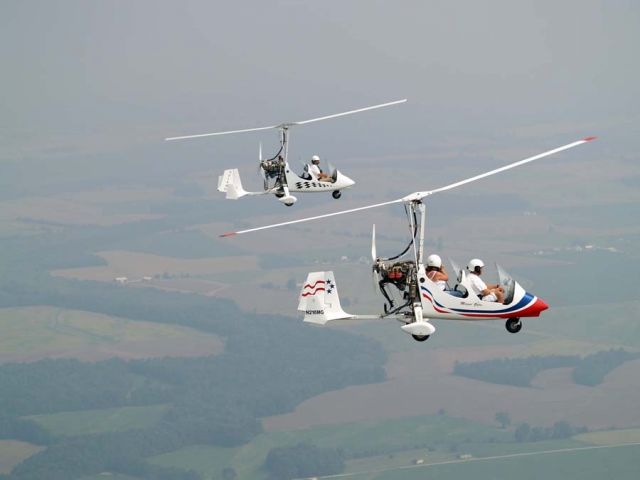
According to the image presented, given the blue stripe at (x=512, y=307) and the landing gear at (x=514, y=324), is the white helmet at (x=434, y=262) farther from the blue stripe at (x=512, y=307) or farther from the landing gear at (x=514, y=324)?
the landing gear at (x=514, y=324)

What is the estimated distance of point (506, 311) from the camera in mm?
56375

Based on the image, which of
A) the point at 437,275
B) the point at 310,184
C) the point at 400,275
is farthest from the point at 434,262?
the point at 310,184

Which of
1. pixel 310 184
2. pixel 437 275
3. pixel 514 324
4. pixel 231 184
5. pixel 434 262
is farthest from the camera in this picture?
pixel 231 184

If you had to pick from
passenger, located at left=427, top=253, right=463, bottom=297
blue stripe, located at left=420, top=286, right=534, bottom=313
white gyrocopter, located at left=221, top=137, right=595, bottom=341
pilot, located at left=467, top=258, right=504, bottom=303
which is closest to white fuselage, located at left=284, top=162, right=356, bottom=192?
white gyrocopter, located at left=221, top=137, right=595, bottom=341

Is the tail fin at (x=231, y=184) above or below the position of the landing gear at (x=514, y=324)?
above

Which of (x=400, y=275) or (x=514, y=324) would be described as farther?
(x=514, y=324)

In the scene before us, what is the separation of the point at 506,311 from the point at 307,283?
9.00 metres

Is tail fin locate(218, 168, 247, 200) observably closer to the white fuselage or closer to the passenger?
the white fuselage

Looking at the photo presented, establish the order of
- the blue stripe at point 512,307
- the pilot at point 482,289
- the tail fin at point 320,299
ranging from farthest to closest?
the tail fin at point 320,299 < the pilot at point 482,289 < the blue stripe at point 512,307

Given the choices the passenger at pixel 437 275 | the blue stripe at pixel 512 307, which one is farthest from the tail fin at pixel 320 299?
the passenger at pixel 437 275

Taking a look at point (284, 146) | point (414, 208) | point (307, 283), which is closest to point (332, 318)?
point (307, 283)

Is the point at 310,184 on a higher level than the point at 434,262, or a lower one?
higher

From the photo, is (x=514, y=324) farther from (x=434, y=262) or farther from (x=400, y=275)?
(x=400, y=275)

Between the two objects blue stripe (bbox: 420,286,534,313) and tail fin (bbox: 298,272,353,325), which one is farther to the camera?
tail fin (bbox: 298,272,353,325)
